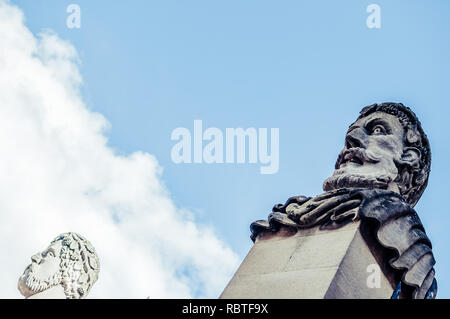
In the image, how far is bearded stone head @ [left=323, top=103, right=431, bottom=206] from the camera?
21.8 ft

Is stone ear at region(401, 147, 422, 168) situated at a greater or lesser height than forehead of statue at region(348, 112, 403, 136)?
lesser

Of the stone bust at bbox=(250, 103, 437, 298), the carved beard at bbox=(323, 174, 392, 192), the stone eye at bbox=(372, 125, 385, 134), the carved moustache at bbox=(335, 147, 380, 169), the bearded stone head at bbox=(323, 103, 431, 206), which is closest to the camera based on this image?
the stone bust at bbox=(250, 103, 437, 298)

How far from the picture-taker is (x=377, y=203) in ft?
18.8

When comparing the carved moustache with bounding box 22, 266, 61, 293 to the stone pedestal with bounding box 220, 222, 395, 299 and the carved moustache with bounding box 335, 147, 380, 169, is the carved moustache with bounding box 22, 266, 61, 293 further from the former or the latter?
the carved moustache with bounding box 335, 147, 380, 169

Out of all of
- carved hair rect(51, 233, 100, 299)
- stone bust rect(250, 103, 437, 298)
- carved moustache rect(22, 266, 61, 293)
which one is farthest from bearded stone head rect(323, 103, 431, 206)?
carved moustache rect(22, 266, 61, 293)

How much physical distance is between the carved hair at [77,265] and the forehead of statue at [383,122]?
5783mm

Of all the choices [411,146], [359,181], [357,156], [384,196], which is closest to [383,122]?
[411,146]

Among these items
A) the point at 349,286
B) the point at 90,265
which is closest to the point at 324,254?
the point at 349,286

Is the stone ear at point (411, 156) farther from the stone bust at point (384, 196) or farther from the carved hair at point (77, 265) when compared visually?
the carved hair at point (77, 265)

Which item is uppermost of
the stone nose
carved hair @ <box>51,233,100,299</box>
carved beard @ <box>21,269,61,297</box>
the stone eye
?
carved hair @ <box>51,233,100,299</box>

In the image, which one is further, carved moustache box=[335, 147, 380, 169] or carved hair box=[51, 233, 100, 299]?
carved hair box=[51, 233, 100, 299]

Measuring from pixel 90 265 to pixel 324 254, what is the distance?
21.5ft

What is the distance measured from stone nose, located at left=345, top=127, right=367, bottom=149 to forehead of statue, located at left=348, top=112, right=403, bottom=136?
0.17 meters
